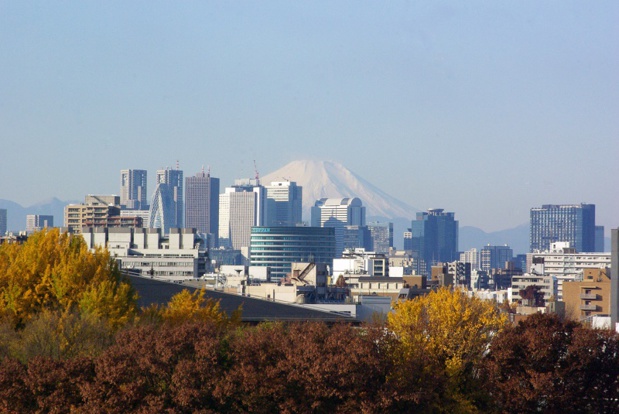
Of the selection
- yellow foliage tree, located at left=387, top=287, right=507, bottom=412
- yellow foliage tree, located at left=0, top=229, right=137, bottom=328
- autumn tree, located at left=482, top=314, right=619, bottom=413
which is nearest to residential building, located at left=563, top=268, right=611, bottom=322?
yellow foliage tree, located at left=387, top=287, right=507, bottom=412

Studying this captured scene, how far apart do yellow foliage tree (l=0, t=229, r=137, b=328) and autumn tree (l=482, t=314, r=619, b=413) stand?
19.5 meters

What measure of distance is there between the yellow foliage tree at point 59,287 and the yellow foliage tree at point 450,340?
13.9 m

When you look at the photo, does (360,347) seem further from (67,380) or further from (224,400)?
(67,380)

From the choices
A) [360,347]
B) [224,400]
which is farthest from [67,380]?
[360,347]

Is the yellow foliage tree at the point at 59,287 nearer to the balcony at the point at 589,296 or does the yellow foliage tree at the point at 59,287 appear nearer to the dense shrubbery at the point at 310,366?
the dense shrubbery at the point at 310,366

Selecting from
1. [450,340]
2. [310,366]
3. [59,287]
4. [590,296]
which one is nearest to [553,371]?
[450,340]

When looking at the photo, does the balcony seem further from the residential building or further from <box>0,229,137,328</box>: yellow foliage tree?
<box>0,229,137,328</box>: yellow foliage tree

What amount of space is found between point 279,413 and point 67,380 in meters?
8.14

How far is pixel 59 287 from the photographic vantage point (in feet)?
212

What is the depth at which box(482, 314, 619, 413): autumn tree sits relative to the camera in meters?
52.0

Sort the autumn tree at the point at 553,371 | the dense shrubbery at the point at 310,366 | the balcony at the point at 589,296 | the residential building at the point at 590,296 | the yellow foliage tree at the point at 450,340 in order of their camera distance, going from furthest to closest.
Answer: the balcony at the point at 589,296, the residential building at the point at 590,296, the yellow foliage tree at the point at 450,340, the autumn tree at the point at 553,371, the dense shrubbery at the point at 310,366

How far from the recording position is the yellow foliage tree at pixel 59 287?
63.1 m

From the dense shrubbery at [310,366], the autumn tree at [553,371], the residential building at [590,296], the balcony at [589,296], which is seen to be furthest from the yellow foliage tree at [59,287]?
the balcony at [589,296]

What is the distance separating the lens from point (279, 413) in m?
49.1
